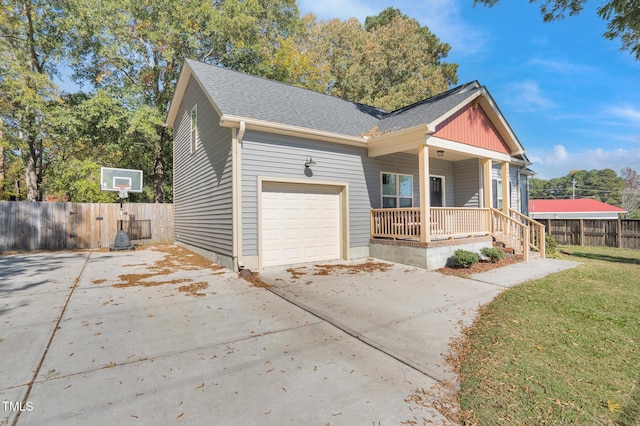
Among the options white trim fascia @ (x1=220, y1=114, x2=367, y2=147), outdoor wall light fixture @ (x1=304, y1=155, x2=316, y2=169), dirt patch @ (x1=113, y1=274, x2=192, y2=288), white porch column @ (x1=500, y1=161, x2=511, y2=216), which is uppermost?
white trim fascia @ (x1=220, y1=114, x2=367, y2=147)

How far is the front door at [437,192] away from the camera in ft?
38.0

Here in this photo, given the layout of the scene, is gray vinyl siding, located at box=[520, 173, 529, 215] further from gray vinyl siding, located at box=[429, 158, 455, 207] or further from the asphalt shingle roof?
the asphalt shingle roof

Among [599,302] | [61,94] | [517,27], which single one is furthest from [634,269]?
[61,94]

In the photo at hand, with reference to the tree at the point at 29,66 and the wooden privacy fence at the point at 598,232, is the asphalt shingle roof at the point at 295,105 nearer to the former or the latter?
the wooden privacy fence at the point at 598,232

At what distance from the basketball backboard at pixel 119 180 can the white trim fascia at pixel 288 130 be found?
719 cm

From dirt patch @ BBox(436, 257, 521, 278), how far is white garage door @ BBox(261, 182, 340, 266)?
9.97ft

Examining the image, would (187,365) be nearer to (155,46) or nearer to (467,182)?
(467,182)

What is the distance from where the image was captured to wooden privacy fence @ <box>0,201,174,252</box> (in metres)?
10.5

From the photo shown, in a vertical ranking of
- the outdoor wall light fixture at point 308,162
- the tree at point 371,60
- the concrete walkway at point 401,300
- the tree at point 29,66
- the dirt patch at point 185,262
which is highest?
the tree at point 371,60

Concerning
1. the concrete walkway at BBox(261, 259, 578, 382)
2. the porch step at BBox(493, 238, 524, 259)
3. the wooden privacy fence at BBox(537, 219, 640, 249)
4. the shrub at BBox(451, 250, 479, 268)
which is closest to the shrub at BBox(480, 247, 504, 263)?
the concrete walkway at BBox(261, 259, 578, 382)

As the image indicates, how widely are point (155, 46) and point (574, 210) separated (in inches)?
1795

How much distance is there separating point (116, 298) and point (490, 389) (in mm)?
5384

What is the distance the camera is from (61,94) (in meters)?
16.0

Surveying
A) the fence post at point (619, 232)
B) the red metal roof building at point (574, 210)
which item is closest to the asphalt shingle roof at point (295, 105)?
the fence post at point (619, 232)
